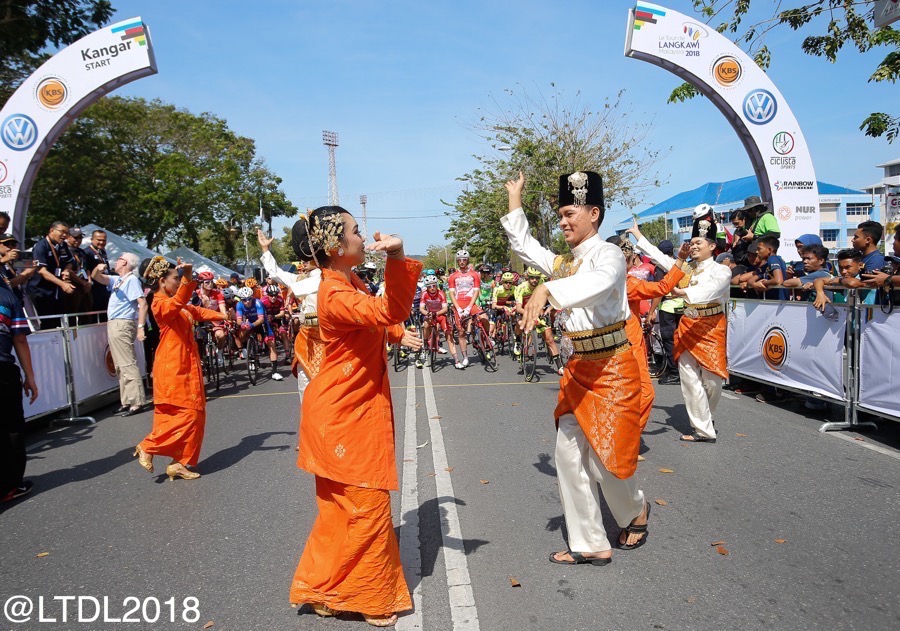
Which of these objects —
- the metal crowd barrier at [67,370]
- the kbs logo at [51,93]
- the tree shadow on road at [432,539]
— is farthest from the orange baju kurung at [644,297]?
the kbs logo at [51,93]

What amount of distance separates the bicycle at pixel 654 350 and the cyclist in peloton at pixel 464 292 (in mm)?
3337

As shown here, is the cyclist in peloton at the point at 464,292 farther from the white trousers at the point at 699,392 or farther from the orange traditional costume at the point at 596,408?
the orange traditional costume at the point at 596,408

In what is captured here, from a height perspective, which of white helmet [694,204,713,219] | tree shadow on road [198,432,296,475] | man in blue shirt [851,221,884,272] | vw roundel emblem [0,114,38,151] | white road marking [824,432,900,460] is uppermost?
vw roundel emblem [0,114,38,151]

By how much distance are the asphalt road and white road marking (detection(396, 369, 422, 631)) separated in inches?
0.6

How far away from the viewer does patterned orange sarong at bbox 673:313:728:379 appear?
6000mm

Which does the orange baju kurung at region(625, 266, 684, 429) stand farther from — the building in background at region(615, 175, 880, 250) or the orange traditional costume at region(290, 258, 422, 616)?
the building in background at region(615, 175, 880, 250)

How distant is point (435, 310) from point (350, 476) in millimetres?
9538

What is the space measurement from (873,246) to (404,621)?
6647 mm

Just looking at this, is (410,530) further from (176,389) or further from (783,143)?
(783,143)

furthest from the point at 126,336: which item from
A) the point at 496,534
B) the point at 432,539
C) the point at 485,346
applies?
the point at 496,534

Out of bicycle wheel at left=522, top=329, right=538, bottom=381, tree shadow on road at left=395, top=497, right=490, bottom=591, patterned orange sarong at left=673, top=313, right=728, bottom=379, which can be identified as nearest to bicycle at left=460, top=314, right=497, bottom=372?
bicycle wheel at left=522, top=329, right=538, bottom=381

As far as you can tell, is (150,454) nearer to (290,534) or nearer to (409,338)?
(290,534)

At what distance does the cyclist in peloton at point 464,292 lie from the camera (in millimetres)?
12414

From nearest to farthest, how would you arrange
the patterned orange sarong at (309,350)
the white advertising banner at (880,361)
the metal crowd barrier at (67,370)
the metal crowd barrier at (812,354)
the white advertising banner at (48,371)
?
1. the patterned orange sarong at (309,350)
2. the white advertising banner at (880,361)
3. the metal crowd barrier at (812,354)
4. the white advertising banner at (48,371)
5. the metal crowd barrier at (67,370)
